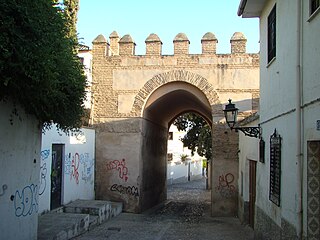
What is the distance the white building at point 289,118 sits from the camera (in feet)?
19.0

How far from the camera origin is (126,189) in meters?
16.4

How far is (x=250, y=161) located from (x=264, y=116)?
3.66 meters

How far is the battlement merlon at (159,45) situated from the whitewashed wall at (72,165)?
335cm

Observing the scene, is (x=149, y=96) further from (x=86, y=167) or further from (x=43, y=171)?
(x=43, y=171)

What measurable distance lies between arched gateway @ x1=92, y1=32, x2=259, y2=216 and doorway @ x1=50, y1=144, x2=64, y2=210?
363 cm

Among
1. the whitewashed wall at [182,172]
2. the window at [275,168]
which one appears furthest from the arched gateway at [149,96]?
the whitewashed wall at [182,172]

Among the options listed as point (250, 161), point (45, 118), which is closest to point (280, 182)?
point (45, 118)

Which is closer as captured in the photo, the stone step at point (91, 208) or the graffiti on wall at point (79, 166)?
the stone step at point (91, 208)

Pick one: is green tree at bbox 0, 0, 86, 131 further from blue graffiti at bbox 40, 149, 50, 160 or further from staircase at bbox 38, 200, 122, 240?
blue graffiti at bbox 40, 149, 50, 160

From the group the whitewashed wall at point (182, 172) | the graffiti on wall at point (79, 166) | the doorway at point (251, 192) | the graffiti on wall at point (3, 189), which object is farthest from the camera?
the whitewashed wall at point (182, 172)

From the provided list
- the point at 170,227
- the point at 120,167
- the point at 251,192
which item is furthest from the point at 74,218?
the point at 120,167

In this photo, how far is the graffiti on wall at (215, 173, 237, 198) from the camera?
16234 mm

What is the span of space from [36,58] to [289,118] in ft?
13.0

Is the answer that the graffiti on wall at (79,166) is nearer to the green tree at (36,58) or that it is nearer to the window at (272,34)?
the green tree at (36,58)
